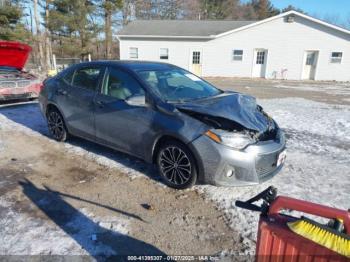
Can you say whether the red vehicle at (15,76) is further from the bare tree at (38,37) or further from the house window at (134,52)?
the bare tree at (38,37)

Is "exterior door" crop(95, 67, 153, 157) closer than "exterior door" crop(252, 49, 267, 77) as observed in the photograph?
Yes

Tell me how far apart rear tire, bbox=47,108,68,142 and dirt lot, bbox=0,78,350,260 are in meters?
0.15

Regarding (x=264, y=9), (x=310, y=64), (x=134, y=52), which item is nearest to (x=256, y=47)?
(x=310, y=64)

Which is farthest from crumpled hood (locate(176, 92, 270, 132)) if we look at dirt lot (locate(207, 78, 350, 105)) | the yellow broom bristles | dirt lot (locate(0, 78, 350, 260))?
dirt lot (locate(207, 78, 350, 105))

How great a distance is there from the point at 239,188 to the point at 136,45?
20.5 m

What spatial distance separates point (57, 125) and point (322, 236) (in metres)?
5.00

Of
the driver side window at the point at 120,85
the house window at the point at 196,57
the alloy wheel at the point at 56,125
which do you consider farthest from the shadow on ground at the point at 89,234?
the house window at the point at 196,57

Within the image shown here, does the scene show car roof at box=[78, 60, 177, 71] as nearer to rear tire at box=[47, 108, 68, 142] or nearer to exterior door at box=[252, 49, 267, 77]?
rear tire at box=[47, 108, 68, 142]

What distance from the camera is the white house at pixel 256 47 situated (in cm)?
2019

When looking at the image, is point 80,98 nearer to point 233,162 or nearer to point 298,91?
point 233,162

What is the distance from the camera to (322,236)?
141 cm

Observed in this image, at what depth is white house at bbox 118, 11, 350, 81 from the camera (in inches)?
795

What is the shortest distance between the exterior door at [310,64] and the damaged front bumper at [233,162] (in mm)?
20144

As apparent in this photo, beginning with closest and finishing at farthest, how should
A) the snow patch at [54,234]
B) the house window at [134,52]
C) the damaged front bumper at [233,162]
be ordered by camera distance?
the snow patch at [54,234] → the damaged front bumper at [233,162] → the house window at [134,52]
